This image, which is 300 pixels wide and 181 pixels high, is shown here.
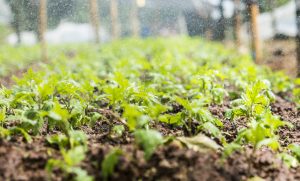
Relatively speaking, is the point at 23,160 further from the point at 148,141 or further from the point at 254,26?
the point at 254,26

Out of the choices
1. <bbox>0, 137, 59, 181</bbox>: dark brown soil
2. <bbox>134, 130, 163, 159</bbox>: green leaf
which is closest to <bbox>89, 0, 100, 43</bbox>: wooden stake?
<bbox>0, 137, 59, 181</bbox>: dark brown soil

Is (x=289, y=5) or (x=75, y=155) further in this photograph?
(x=289, y=5)

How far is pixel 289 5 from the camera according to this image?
15977 mm

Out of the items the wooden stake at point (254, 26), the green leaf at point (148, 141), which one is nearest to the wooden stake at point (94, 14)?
the wooden stake at point (254, 26)

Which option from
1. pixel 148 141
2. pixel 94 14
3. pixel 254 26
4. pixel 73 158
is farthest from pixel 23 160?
pixel 94 14

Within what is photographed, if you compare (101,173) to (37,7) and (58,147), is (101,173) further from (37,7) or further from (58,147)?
(37,7)

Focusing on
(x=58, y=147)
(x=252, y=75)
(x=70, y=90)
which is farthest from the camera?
(x=252, y=75)

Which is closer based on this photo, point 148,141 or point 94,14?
point 148,141

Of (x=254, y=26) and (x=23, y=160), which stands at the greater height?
(x=254, y=26)

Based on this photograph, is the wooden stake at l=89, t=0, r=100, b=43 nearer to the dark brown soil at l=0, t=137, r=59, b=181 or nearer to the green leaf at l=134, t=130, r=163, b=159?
the dark brown soil at l=0, t=137, r=59, b=181

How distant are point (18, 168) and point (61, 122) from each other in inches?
21.4

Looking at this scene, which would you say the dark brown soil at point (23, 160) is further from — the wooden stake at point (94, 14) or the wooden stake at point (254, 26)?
the wooden stake at point (94, 14)

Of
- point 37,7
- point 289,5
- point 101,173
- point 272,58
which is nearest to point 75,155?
point 101,173

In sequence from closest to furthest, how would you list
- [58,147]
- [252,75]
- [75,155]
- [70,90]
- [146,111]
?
[75,155] → [58,147] → [146,111] → [70,90] → [252,75]
